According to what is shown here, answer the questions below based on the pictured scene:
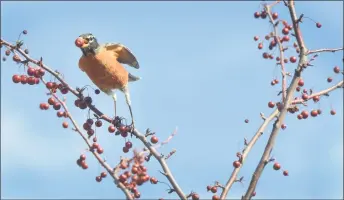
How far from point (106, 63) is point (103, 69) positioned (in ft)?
0.29

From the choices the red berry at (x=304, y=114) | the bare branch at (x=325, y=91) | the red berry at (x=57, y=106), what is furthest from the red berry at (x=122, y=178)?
the red berry at (x=304, y=114)

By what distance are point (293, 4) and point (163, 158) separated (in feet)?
4.98

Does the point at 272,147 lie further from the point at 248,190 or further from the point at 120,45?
the point at 120,45

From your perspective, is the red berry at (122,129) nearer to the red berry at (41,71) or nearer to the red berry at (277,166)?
the red berry at (41,71)

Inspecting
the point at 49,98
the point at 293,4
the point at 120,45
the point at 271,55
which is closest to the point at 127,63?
the point at 120,45

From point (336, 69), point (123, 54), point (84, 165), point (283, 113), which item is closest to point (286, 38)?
point (336, 69)

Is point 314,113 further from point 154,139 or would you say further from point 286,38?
point 154,139

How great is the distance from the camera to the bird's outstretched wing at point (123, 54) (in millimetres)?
6570

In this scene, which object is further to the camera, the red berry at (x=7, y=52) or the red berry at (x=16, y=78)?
the red berry at (x=16, y=78)

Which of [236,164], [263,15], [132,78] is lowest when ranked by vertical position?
[236,164]

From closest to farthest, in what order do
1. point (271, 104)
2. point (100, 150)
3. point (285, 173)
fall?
point (100, 150)
point (285, 173)
point (271, 104)

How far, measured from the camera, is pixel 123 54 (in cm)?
669

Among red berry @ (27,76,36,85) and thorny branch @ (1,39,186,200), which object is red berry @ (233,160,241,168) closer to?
thorny branch @ (1,39,186,200)

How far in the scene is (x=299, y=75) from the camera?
356 centimetres
